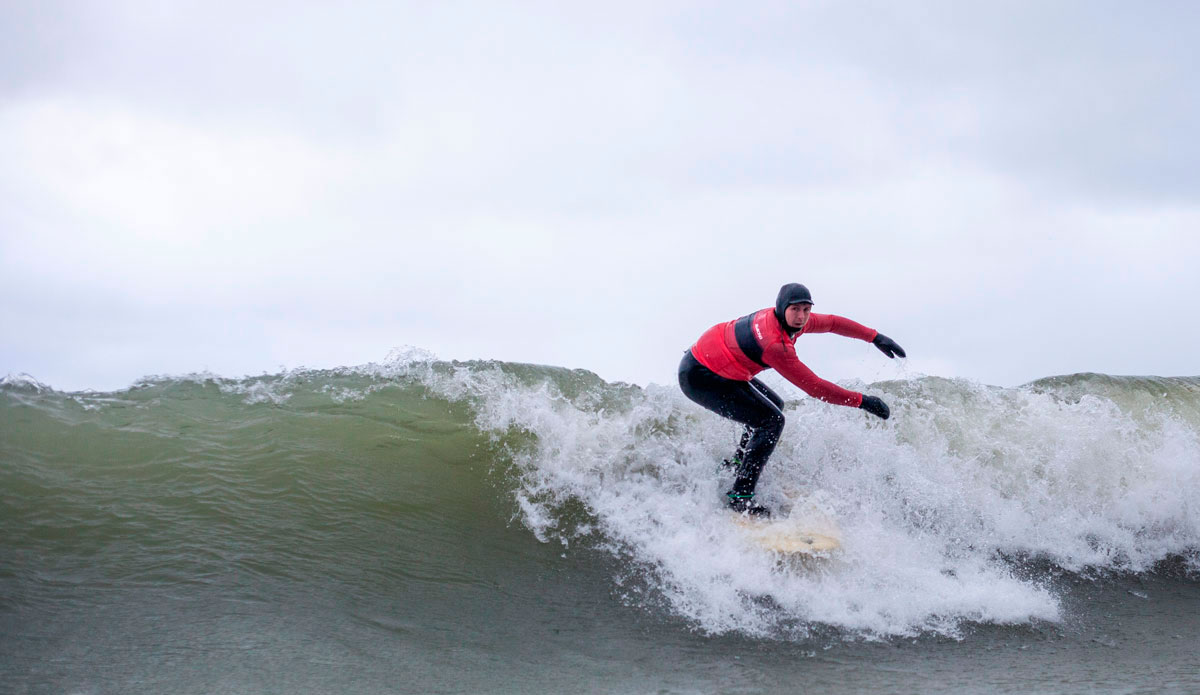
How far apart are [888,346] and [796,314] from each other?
1193 millimetres

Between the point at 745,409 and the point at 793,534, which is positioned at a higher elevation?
the point at 745,409

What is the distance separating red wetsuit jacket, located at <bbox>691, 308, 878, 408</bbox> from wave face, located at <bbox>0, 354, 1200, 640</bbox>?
37.9 inches

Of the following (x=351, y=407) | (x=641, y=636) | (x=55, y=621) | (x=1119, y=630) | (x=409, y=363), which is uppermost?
(x=409, y=363)

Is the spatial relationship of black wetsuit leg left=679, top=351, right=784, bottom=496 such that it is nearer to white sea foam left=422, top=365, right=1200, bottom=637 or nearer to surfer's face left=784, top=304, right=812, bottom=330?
white sea foam left=422, top=365, right=1200, bottom=637

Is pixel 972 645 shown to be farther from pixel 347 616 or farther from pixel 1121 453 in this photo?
pixel 1121 453

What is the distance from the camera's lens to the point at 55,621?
386cm

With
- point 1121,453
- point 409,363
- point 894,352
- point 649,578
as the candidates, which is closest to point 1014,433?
point 1121,453

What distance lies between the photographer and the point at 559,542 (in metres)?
5.23

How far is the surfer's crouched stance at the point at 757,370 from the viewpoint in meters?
4.93

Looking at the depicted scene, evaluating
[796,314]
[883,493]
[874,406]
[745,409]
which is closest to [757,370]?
[745,409]

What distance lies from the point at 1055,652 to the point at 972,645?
46 centimetres

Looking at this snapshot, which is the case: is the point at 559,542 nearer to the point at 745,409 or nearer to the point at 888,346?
the point at 745,409

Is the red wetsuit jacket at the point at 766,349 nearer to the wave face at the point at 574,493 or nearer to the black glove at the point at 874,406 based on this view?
the black glove at the point at 874,406

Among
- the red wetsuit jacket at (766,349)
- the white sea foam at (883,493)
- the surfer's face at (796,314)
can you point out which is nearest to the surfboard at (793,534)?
the white sea foam at (883,493)
